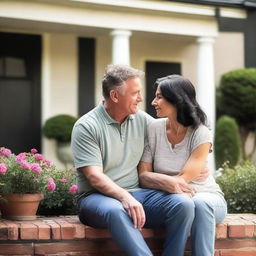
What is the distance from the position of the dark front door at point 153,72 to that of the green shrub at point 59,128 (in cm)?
156

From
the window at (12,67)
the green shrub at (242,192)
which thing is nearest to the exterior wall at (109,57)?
the window at (12,67)

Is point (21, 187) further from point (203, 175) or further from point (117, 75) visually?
point (203, 175)

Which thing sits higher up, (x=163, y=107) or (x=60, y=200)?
(x=163, y=107)

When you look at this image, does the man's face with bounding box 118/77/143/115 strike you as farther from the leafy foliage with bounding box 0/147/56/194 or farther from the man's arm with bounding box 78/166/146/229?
the leafy foliage with bounding box 0/147/56/194

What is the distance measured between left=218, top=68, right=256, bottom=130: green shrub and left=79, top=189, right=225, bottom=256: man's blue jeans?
856 cm

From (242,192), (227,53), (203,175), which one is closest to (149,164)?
(203,175)

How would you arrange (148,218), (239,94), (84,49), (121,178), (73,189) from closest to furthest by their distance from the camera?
(148,218), (121,178), (73,189), (84,49), (239,94)

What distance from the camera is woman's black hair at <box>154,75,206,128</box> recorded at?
3795mm

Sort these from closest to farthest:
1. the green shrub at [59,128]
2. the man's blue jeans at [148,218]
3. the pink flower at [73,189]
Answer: the man's blue jeans at [148,218] → the pink flower at [73,189] → the green shrub at [59,128]

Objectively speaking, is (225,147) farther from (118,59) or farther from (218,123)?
(118,59)

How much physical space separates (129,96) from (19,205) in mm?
877

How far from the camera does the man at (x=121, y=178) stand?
3443mm

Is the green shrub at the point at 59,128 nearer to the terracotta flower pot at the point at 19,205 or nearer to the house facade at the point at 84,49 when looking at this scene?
the house facade at the point at 84,49

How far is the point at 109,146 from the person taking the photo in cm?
373
